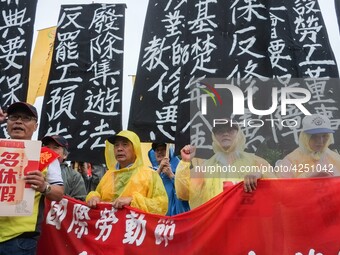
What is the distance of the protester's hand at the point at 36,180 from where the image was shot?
9.45ft

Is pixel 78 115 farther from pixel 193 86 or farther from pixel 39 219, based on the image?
pixel 39 219

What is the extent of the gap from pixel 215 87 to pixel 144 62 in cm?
140

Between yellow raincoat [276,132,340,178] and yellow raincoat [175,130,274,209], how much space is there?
0.66ft

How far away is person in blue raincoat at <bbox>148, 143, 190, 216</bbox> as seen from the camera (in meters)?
4.57

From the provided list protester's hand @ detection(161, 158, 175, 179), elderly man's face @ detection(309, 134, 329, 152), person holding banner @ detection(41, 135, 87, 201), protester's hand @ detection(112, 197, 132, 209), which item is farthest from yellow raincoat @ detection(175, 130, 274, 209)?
person holding banner @ detection(41, 135, 87, 201)

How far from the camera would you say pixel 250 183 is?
347 centimetres

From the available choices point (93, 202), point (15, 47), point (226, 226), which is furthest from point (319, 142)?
point (15, 47)

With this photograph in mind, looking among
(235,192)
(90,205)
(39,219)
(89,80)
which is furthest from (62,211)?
(89,80)

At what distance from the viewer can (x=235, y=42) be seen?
5414 millimetres

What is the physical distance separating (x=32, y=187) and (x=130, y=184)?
1.06m

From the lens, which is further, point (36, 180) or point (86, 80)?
point (86, 80)

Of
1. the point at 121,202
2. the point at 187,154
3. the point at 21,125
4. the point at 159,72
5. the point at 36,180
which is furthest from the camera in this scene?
the point at 159,72

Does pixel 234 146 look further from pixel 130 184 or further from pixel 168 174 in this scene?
pixel 168 174

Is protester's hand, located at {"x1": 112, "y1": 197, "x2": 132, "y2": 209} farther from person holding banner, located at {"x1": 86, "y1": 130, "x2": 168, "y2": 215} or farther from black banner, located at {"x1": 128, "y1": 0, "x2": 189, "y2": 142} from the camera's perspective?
black banner, located at {"x1": 128, "y1": 0, "x2": 189, "y2": 142}
